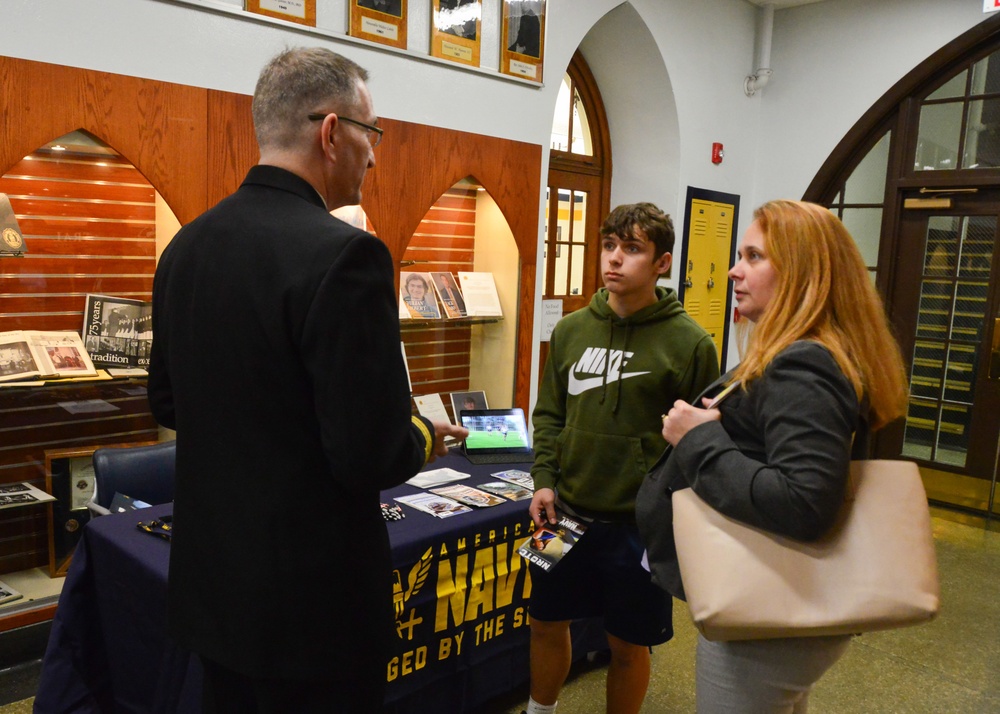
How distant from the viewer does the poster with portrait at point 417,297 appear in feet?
11.4

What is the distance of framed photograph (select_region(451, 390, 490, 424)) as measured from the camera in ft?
12.0

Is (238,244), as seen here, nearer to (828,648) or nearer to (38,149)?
(828,648)

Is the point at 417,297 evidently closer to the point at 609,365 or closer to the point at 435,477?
the point at 435,477

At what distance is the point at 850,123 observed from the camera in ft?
17.2

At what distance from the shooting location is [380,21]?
126 inches

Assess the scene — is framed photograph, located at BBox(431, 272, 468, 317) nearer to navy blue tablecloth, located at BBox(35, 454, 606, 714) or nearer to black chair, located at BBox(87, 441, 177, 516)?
navy blue tablecloth, located at BBox(35, 454, 606, 714)

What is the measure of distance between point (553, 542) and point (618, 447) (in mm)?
303

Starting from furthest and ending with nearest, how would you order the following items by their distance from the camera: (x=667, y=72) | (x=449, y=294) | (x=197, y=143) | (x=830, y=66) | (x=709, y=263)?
(x=709, y=263) → (x=830, y=66) → (x=667, y=72) → (x=449, y=294) → (x=197, y=143)

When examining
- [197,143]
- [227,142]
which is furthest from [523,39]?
[197,143]

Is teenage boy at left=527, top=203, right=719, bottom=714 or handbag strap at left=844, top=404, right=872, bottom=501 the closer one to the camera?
handbag strap at left=844, top=404, right=872, bottom=501

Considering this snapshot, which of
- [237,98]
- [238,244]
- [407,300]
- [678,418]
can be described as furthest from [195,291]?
[407,300]

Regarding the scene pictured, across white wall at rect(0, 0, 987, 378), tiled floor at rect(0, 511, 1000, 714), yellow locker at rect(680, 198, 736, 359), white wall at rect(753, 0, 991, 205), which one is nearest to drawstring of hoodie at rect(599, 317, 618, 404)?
tiled floor at rect(0, 511, 1000, 714)

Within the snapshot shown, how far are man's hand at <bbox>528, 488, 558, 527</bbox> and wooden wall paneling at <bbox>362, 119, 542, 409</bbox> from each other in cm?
166

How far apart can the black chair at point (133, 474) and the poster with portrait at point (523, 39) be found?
241 centimetres
